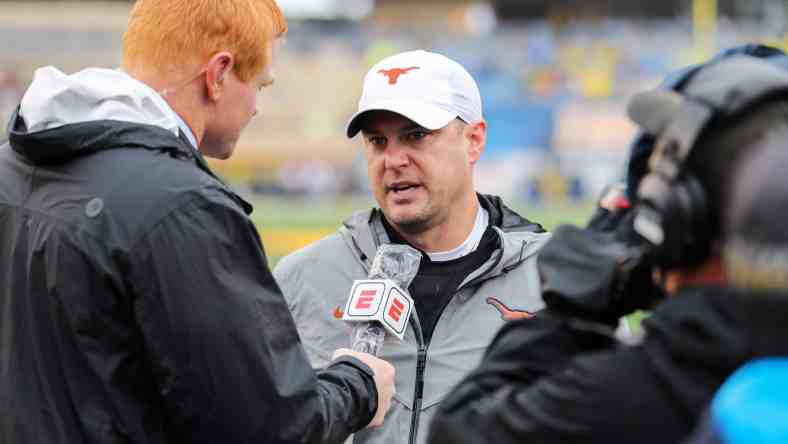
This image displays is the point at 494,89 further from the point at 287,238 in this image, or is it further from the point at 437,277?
the point at 437,277

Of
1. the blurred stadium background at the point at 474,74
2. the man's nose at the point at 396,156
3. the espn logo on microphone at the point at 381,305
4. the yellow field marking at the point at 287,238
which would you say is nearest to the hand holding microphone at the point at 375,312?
Answer: the espn logo on microphone at the point at 381,305

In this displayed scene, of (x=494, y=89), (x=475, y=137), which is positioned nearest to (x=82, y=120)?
(x=475, y=137)

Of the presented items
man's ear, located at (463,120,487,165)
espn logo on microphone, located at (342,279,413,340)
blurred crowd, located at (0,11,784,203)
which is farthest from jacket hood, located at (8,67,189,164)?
blurred crowd, located at (0,11,784,203)

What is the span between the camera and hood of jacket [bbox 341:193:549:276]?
11.3 feet

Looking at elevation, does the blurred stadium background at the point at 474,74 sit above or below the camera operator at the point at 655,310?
below

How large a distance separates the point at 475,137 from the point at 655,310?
2288mm

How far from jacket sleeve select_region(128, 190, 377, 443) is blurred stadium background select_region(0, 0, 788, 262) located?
802 inches

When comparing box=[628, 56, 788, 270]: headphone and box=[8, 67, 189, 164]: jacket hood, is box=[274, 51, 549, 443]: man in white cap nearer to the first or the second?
box=[8, 67, 189, 164]: jacket hood

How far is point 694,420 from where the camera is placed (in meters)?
1.54

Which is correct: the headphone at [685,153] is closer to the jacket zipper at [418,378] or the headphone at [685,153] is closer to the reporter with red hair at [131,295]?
the reporter with red hair at [131,295]

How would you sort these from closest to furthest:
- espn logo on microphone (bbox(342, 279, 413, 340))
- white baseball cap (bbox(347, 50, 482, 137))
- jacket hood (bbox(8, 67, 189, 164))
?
jacket hood (bbox(8, 67, 189, 164)) < espn logo on microphone (bbox(342, 279, 413, 340)) < white baseball cap (bbox(347, 50, 482, 137))

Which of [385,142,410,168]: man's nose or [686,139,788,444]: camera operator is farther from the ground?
[686,139,788,444]: camera operator

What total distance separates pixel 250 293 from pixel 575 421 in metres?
0.94

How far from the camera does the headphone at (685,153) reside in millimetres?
1589
